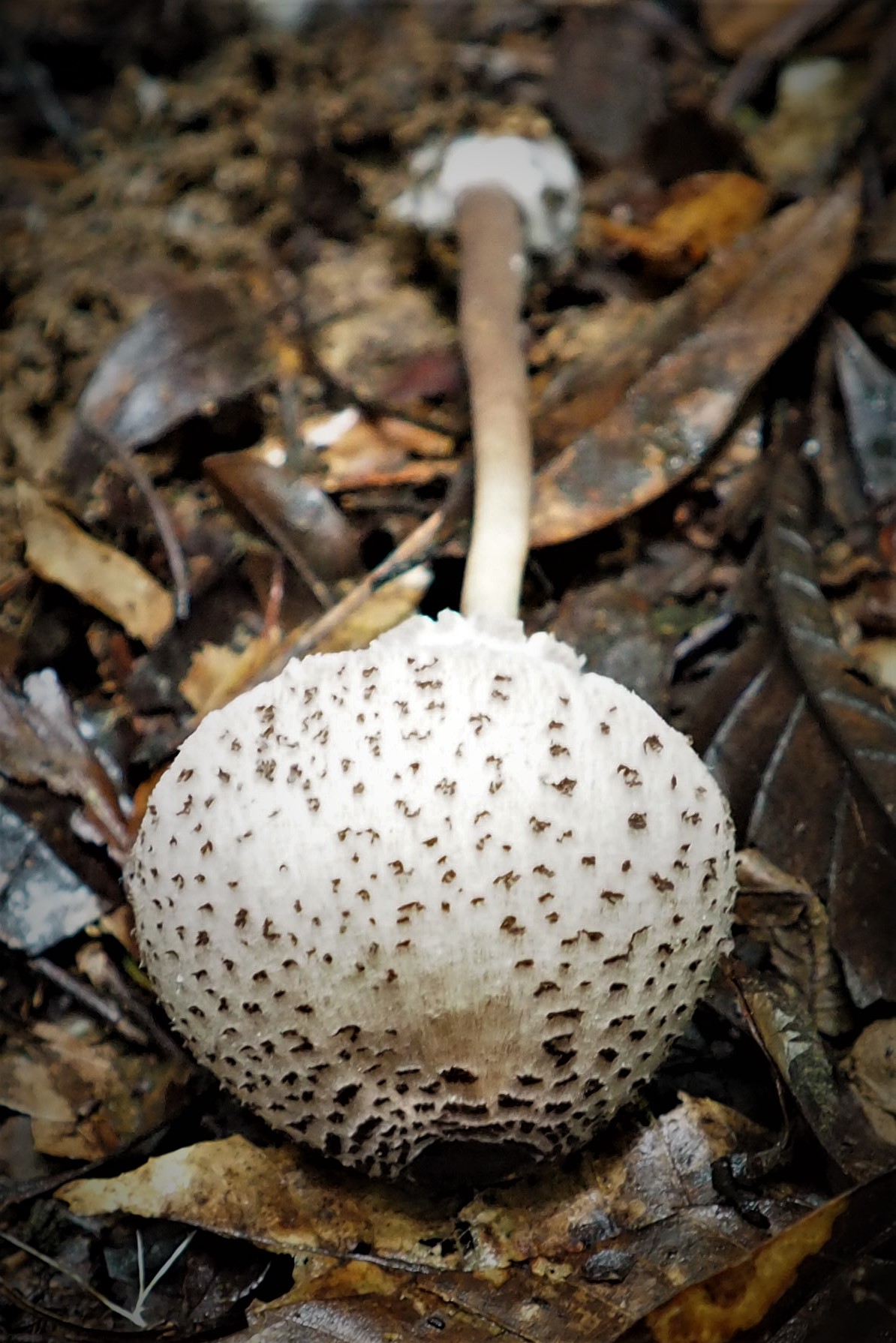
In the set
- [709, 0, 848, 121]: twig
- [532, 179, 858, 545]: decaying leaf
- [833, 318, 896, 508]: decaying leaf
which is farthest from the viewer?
[709, 0, 848, 121]: twig

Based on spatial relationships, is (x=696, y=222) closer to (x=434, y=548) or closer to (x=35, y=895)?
(x=434, y=548)

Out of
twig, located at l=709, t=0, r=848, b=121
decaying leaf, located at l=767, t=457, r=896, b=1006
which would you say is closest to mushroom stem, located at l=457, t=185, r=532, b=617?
decaying leaf, located at l=767, t=457, r=896, b=1006

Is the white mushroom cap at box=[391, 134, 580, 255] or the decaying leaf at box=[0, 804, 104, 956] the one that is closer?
the decaying leaf at box=[0, 804, 104, 956]

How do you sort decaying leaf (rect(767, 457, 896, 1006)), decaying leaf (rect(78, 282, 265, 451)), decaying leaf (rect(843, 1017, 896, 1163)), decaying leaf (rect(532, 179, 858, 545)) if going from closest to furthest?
decaying leaf (rect(843, 1017, 896, 1163)), decaying leaf (rect(767, 457, 896, 1006)), decaying leaf (rect(532, 179, 858, 545)), decaying leaf (rect(78, 282, 265, 451))

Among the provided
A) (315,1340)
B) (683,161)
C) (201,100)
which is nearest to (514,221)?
(683,161)

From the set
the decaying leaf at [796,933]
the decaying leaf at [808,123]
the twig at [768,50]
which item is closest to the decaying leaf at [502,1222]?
the decaying leaf at [796,933]

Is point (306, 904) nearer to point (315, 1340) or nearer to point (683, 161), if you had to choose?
point (315, 1340)

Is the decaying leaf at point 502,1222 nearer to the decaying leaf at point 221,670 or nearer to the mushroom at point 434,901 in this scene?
the mushroom at point 434,901

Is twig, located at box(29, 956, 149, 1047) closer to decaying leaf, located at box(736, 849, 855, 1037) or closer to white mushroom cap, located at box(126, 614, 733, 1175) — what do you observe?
white mushroom cap, located at box(126, 614, 733, 1175)
